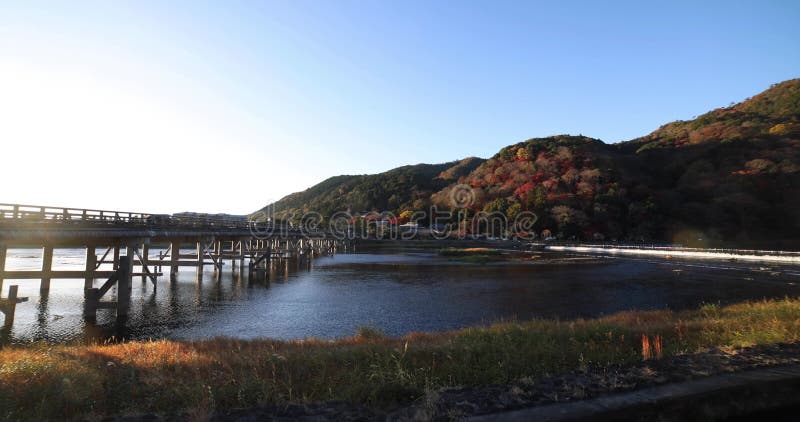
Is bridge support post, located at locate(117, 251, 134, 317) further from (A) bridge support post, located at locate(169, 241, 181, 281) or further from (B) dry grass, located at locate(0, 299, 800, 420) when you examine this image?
(A) bridge support post, located at locate(169, 241, 181, 281)

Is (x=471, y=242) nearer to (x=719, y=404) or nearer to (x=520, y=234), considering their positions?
(x=520, y=234)

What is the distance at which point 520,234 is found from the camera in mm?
112625

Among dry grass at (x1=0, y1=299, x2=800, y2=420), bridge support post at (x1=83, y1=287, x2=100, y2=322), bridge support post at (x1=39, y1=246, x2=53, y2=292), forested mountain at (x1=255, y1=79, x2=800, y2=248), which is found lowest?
bridge support post at (x1=83, y1=287, x2=100, y2=322)

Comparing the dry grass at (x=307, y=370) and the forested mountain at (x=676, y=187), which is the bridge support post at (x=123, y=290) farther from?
→ the forested mountain at (x=676, y=187)

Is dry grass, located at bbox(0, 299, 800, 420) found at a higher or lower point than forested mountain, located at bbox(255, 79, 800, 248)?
lower

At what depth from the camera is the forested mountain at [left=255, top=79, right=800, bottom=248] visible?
323ft

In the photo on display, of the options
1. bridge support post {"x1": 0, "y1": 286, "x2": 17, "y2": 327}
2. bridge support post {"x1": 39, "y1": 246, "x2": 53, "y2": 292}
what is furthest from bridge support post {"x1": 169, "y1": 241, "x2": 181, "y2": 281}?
bridge support post {"x1": 0, "y1": 286, "x2": 17, "y2": 327}

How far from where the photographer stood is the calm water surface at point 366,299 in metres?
20.2

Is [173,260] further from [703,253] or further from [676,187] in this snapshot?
[676,187]

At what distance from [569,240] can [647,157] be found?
64.3 metres

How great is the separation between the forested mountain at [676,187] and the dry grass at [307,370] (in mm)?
102838

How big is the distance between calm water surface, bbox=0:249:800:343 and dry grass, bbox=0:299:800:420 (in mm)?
9696

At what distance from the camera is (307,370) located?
7.88 metres

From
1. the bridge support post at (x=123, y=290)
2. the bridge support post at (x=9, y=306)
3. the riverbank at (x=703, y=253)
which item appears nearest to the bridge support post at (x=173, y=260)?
the bridge support post at (x=123, y=290)
